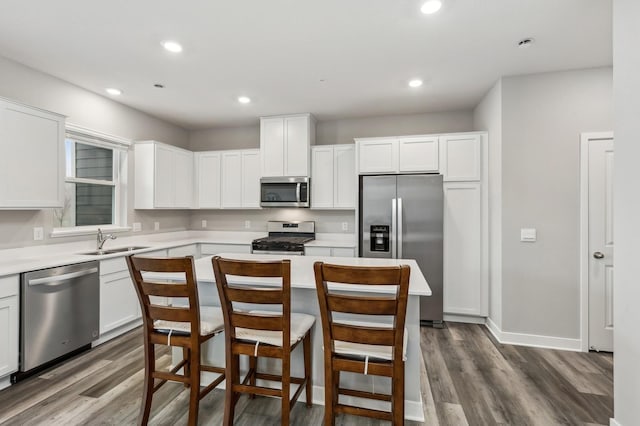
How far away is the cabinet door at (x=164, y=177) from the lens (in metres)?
4.26

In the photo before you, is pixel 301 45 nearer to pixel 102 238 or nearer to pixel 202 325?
pixel 202 325

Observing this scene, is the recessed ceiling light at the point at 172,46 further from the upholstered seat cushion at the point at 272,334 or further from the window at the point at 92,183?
the upholstered seat cushion at the point at 272,334

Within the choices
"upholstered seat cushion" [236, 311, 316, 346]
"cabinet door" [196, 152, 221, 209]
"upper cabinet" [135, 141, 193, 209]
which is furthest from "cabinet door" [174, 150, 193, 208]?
"upholstered seat cushion" [236, 311, 316, 346]

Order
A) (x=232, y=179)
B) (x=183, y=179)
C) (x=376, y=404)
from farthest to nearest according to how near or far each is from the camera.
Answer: (x=232, y=179)
(x=183, y=179)
(x=376, y=404)

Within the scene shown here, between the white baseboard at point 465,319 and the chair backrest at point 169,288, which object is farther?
the white baseboard at point 465,319

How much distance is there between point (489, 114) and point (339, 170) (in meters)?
1.96

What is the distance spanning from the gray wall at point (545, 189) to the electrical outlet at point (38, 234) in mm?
4657

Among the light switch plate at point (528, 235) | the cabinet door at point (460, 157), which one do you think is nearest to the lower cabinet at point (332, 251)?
the cabinet door at point (460, 157)

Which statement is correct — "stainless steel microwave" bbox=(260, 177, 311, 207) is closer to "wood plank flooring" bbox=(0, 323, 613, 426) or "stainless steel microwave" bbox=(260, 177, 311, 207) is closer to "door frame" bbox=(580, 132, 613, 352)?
"wood plank flooring" bbox=(0, 323, 613, 426)

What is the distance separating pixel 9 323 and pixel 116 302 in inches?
38.2

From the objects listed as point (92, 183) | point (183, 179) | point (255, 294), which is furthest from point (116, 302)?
point (255, 294)

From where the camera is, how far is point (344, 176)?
4.46 meters

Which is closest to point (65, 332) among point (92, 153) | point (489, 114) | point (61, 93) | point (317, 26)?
point (92, 153)

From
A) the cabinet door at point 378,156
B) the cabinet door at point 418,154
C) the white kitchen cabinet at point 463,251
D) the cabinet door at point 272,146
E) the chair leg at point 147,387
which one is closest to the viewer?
the chair leg at point 147,387
